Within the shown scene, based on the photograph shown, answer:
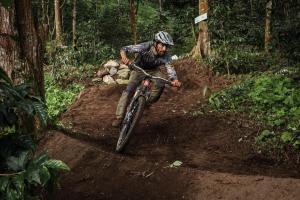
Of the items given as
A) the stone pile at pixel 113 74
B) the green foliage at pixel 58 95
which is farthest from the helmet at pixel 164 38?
the stone pile at pixel 113 74

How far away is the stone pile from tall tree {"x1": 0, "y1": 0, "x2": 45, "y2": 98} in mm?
8207

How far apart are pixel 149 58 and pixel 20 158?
20.3 feet

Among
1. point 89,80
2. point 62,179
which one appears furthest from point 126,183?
point 89,80

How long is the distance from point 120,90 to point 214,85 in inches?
120

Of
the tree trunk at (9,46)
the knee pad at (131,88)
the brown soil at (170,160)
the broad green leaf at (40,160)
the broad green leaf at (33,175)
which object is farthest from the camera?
the knee pad at (131,88)

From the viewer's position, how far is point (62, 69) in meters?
17.2

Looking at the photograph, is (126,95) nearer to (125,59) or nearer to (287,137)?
(125,59)

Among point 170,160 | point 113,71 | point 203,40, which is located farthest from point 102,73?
point 170,160

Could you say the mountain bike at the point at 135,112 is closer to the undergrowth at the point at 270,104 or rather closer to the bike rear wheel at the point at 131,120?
the bike rear wheel at the point at 131,120

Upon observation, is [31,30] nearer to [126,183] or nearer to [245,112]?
[126,183]

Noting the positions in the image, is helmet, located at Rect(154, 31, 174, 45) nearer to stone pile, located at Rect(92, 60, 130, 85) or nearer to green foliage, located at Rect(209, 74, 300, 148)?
green foliage, located at Rect(209, 74, 300, 148)

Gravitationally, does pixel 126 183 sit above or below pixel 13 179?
below

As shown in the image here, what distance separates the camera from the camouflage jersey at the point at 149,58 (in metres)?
8.25

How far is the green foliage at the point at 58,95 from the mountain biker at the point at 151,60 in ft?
14.3
